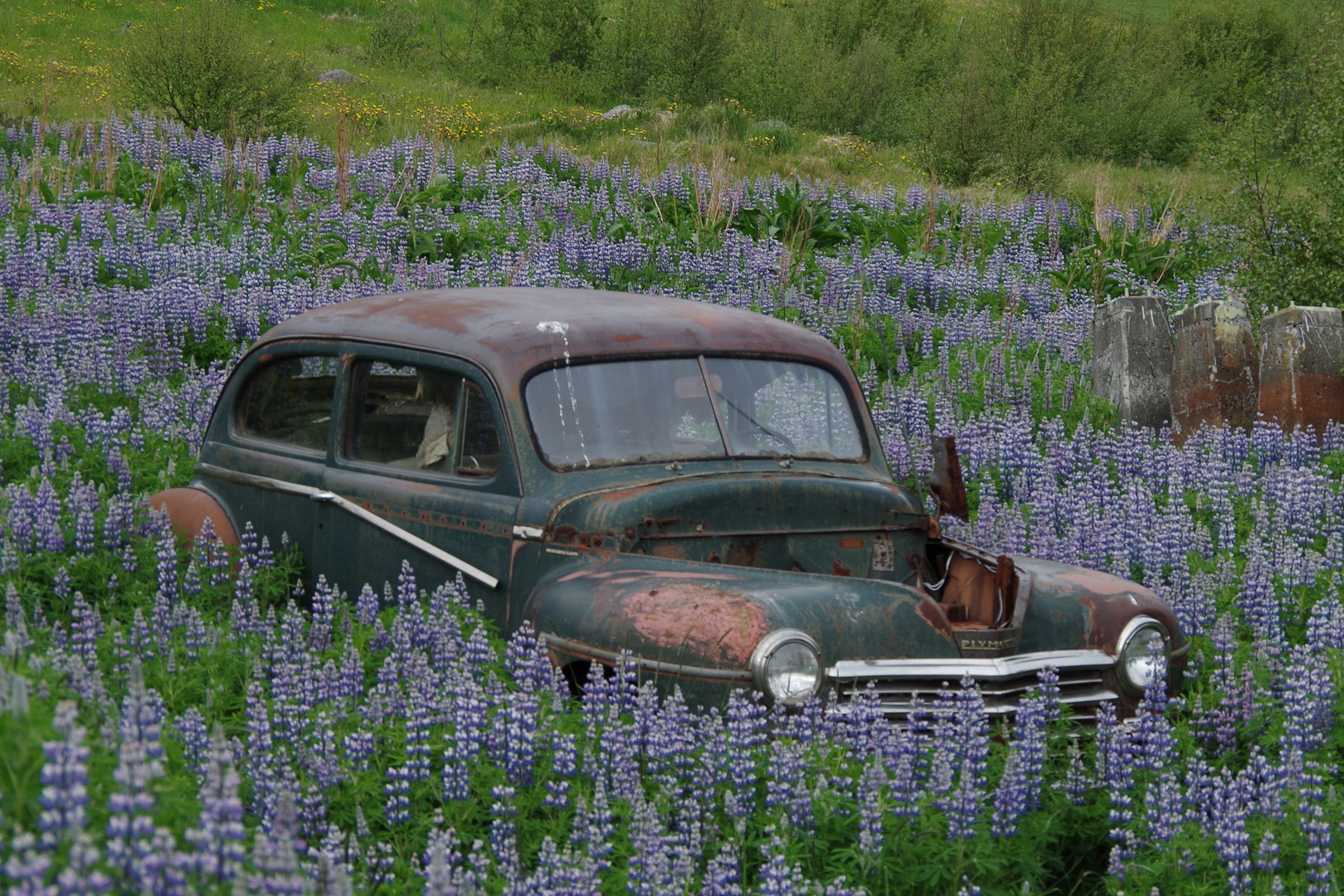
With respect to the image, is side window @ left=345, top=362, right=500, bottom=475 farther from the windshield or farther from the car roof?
the windshield

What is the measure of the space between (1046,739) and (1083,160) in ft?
99.9

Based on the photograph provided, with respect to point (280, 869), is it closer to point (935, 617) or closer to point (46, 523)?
point (935, 617)

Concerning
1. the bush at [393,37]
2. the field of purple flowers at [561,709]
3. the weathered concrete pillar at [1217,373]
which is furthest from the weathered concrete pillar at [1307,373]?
the bush at [393,37]

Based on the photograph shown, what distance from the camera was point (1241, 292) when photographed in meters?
11.6

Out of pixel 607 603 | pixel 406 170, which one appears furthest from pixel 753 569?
pixel 406 170

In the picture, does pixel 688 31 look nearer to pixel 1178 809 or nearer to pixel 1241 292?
pixel 1241 292

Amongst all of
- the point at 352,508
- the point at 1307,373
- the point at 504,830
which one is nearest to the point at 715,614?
the point at 504,830

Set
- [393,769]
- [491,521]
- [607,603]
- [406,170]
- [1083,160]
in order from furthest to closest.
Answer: [1083,160] → [406,170] → [491,521] → [607,603] → [393,769]

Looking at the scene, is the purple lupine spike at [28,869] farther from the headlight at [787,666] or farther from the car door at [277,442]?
the car door at [277,442]

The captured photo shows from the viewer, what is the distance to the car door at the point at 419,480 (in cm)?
498

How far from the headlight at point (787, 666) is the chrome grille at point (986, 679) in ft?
0.39

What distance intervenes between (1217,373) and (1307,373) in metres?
0.58

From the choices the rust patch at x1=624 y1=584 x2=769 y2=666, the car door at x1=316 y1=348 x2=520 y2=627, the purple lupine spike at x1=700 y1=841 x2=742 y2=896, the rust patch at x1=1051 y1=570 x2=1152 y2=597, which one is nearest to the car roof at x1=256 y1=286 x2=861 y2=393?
the car door at x1=316 y1=348 x2=520 y2=627

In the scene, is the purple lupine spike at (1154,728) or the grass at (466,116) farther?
the grass at (466,116)
